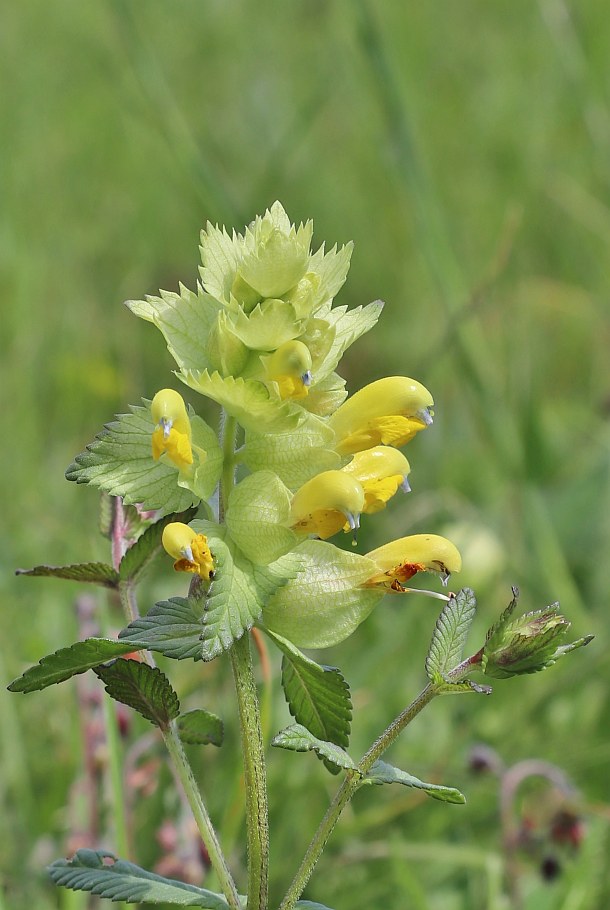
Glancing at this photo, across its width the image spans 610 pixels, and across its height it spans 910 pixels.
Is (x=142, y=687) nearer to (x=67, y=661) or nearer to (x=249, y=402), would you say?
(x=67, y=661)

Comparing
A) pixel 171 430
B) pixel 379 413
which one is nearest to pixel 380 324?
pixel 379 413

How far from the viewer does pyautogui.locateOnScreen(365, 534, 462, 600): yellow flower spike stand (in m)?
0.65

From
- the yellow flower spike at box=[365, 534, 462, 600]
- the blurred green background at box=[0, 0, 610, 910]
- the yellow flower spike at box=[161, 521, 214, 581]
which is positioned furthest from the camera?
the blurred green background at box=[0, 0, 610, 910]

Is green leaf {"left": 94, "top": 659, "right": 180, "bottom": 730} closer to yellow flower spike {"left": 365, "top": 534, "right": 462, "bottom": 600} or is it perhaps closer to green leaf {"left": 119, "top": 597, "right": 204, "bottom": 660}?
green leaf {"left": 119, "top": 597, "right": 204, "bottom": 660}

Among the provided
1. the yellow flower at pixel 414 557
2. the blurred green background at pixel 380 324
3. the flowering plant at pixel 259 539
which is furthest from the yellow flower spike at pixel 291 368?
the blurred green background at pixel 380 324

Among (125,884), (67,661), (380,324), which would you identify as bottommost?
(125,884)

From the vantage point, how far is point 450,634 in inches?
24.2

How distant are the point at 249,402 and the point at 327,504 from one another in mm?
77

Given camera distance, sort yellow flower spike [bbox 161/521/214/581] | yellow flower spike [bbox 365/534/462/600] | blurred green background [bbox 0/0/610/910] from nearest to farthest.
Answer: yellow flower spike [bbox 161/521/214/581]
yellow flower spike [bbox 365/534/462/600]
blurred green background [bbox 0/0/610/910]

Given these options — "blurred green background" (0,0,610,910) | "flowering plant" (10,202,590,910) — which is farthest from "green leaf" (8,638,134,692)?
"blurred green background" (0,0,610,910)

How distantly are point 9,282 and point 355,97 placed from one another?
6.34ft

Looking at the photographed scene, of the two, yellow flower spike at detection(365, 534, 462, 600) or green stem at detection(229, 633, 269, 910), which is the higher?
yellow flower spike at detection(365, 534, 462, 600)

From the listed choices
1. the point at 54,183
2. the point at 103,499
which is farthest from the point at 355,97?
the point at 103,499

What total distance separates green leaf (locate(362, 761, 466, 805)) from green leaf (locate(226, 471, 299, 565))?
0.43 ft
